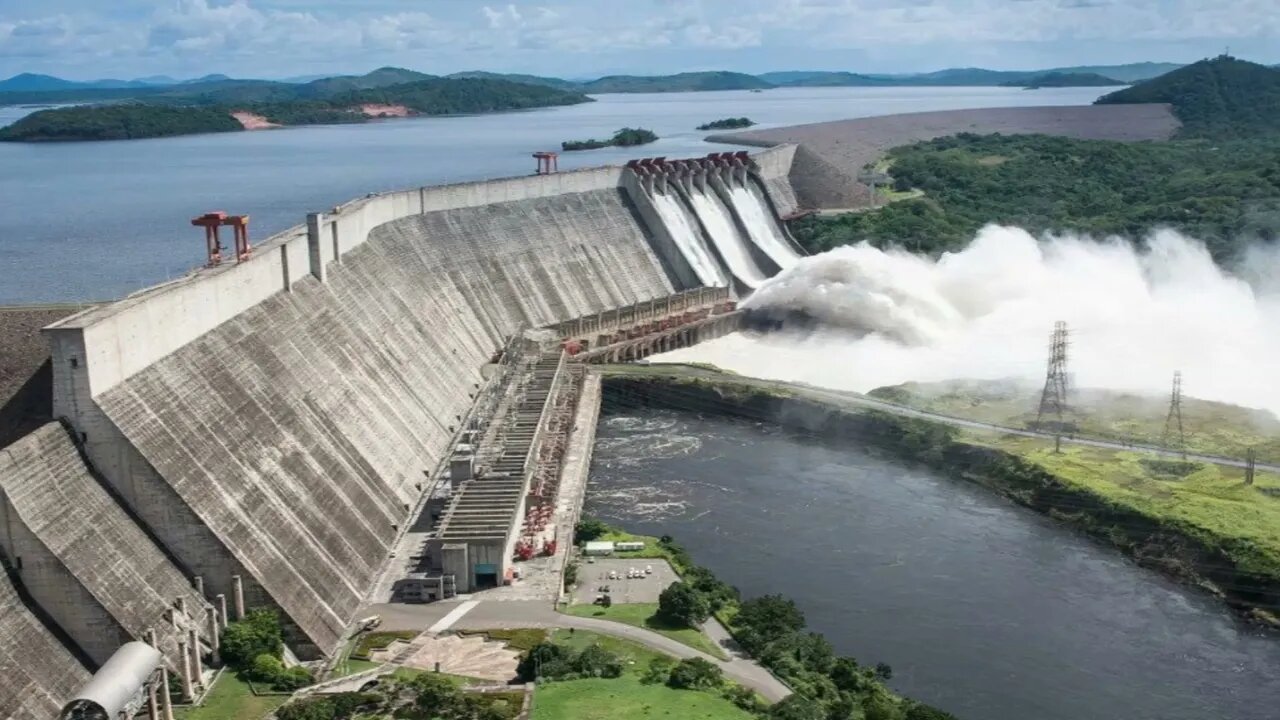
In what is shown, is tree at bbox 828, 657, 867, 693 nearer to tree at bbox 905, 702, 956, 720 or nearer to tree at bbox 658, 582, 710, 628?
tree at bbox 905, 702, 956, 720

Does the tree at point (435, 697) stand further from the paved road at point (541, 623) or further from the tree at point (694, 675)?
the tree at point (694, 675)

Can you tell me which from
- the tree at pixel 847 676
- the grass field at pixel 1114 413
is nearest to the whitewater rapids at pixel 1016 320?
the grass field at pixel 1114 413

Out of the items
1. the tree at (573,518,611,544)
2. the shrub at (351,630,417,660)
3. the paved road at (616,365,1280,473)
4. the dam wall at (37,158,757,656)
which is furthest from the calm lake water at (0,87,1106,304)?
the shrub at (351,630,417,660)

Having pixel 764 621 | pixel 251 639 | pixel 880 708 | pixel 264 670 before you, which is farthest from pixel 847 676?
pixel 251 639

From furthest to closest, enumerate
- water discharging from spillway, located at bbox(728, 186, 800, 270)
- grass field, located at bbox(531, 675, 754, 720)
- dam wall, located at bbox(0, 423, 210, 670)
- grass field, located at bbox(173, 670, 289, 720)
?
water discharging from spillway, located at bbox(728, 186, 800, 270) → grass field, located at bbox(531, 675, 754, 720) → dam wall, located at bbox(0, 423, 210, 670) → grass field, located at bbox(173, 670, 289, 720)

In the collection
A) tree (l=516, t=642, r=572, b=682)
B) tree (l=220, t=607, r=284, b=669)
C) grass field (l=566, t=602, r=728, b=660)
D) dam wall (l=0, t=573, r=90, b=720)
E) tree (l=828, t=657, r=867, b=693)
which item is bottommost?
tree (l=828, t=657, r=867, b=693)

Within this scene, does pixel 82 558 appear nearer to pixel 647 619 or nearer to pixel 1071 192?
pixel 647 619
